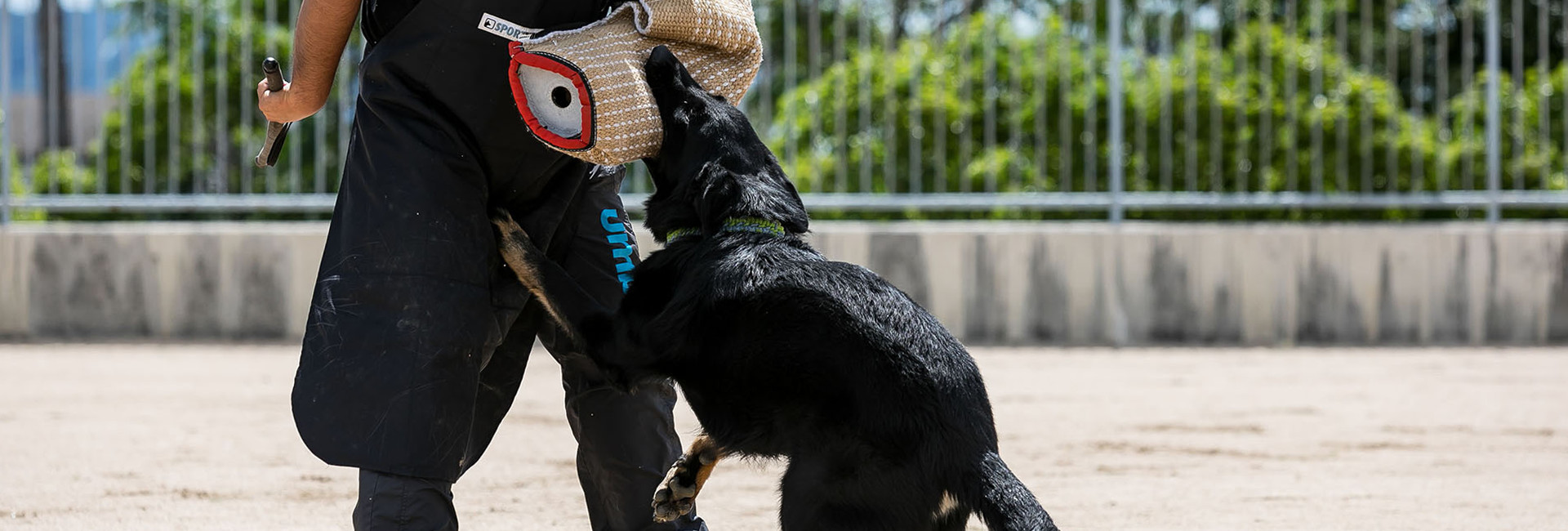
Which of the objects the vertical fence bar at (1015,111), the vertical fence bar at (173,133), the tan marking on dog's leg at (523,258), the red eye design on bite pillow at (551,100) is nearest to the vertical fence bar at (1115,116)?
the vertical fence bar at (1015,111)

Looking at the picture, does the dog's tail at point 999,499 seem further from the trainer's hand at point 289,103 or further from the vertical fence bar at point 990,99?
the vertical fence bar at point 990,99

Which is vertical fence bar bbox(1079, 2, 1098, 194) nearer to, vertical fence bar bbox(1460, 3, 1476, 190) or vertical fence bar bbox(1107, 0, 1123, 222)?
Result: vertical fence bar bbox(1107, 0, 1123, 222)

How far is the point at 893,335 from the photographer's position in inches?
115

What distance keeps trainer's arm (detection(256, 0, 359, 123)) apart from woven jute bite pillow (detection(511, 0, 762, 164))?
0.34 meters

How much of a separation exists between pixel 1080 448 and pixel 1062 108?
3.55m

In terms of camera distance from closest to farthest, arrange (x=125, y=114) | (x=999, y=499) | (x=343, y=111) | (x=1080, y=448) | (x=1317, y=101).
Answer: (x=999, y=499) → (x=1080, y=448) → (x=1317, y=101) → (x=343, y=111) → (x=125, y=114)

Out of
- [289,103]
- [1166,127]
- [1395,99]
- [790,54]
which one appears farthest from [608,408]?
[1395,99]

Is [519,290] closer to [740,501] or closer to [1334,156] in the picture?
[740,501]

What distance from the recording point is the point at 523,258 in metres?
3.11

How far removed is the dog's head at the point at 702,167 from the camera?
3.12m

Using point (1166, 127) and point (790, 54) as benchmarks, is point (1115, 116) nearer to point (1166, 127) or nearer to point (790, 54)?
point (1166, 127)

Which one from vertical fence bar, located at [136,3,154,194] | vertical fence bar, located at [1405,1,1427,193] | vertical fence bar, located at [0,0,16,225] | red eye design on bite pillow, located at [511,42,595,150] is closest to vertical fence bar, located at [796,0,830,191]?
vertical fence bar, located at [1405,1,1427,193]

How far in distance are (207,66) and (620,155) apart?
6.29m

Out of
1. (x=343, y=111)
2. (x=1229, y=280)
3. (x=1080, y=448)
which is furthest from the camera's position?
(x=343, y=111)
